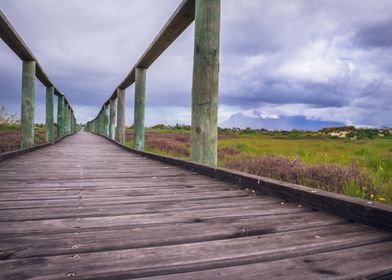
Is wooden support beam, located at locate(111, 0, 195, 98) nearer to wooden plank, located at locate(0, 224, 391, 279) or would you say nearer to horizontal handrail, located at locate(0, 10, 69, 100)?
horizontal handrail, located at locate(0, 10, 69, 100)

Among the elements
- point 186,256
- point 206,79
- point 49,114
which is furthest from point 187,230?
point 49,114

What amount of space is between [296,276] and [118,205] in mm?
1454

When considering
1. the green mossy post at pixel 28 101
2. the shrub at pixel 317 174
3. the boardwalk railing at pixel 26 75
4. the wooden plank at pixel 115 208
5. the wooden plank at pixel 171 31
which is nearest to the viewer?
the wooden plank at pixel 115 208

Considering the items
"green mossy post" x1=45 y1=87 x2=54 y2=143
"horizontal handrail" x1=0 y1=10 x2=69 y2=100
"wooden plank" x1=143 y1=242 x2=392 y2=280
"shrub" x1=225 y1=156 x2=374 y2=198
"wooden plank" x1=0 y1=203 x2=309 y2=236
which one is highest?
"horizontal handrail" x1=0 y1=10 x2=69 y2=100

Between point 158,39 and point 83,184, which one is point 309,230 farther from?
point 158,39

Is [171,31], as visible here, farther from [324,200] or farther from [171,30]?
[324,200]

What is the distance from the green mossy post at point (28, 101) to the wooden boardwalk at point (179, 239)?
5.64 meters

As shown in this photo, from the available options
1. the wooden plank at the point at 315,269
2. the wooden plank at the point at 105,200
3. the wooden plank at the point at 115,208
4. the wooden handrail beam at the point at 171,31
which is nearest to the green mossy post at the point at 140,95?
the wooden handrail beam at the point at 171,31

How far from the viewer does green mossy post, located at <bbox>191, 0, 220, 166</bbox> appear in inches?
154

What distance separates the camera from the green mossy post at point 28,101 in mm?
7285

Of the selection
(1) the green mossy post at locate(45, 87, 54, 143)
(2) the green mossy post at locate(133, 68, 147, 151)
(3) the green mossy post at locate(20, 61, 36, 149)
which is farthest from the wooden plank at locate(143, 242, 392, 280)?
(1) the green mossy post at locate(45, 87, 54, 143)

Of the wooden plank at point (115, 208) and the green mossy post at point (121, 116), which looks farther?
the green mossy post at point (121, 116)

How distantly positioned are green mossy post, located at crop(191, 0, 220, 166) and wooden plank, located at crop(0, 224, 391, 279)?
2.53 m

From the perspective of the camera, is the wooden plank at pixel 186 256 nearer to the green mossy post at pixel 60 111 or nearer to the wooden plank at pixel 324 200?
the wooden plank at pixel 324 200
